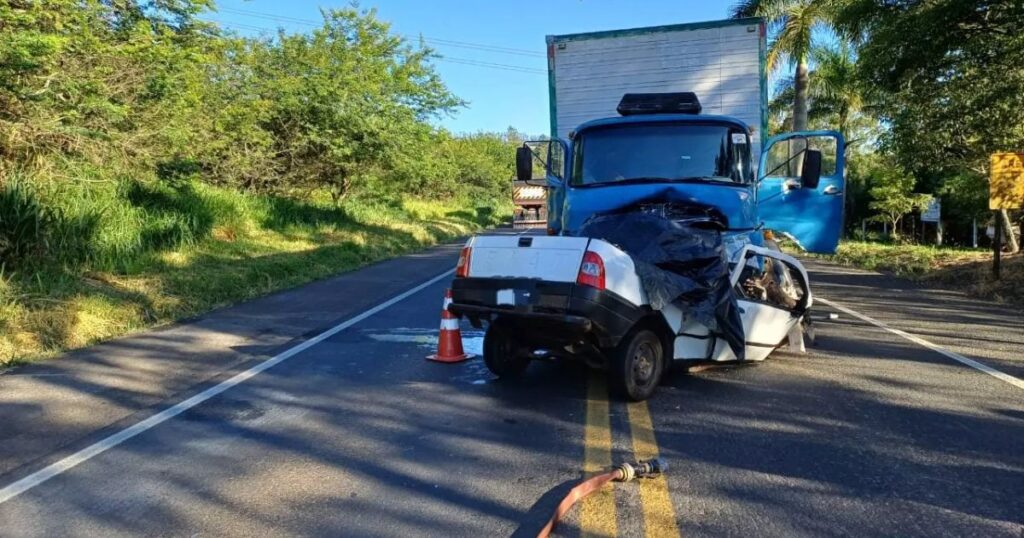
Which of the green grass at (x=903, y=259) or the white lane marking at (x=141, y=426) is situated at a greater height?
the green grass at (x=903, y=259)

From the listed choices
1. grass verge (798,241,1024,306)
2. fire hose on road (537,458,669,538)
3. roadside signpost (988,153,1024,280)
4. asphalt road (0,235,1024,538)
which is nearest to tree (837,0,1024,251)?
grass verge (798,241,1024,306)

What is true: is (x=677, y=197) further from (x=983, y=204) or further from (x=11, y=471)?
(x=983, y=204)

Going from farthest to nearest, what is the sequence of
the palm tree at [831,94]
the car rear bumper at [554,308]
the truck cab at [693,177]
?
the palm tree at [831,94], the truck cab at [693,177], the car rear bumper at [554,308]

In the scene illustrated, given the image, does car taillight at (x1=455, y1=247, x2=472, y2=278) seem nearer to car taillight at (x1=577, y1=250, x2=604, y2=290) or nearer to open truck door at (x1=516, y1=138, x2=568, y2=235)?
car taillight at (x1=577, y1=250, x2=604, y2=290)

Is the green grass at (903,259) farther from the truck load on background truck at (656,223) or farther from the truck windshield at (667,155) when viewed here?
the truck windshield at (667,155)

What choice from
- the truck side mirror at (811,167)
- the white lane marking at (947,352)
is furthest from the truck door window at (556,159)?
the white lane marking at (947,352)

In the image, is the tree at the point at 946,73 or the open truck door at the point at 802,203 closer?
the open truck door at the point at 802,203

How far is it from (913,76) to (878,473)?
1236 cm

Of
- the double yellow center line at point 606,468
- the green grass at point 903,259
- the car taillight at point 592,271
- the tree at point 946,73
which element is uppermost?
the tree at point 946,73

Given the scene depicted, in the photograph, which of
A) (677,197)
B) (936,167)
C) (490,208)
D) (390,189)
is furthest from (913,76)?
(490,208)

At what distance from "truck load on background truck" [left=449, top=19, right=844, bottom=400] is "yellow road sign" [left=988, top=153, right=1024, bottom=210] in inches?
215

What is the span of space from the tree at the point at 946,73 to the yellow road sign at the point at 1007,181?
1797 mm

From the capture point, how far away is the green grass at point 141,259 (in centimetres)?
916

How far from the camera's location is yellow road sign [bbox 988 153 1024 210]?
13.2 m
